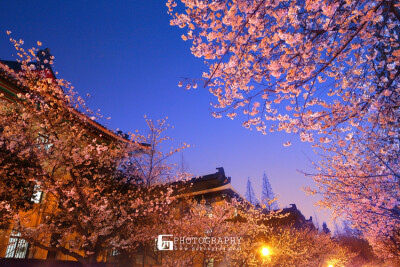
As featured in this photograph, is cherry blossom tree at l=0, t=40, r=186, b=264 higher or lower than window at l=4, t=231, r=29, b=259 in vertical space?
higher

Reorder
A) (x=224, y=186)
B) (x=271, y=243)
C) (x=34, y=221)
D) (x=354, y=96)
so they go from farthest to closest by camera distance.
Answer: (x=224, y=186)
(x=271, y=243)
(x=34, y=221)
(x=354, y=96)

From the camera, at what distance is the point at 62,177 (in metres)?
12.5

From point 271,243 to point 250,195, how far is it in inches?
2134

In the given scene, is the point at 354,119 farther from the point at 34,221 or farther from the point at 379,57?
the point at 34,221

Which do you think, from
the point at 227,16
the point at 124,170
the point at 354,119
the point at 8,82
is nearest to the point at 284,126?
the point at 354,119

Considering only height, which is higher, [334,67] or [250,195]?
[250,195]

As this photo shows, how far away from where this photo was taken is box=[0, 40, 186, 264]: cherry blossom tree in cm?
888

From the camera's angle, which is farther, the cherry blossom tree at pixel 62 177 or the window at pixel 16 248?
the window at pixel 16 248

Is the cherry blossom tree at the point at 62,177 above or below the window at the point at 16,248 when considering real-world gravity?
above

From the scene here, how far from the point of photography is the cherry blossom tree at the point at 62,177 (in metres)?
8.88

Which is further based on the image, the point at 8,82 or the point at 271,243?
the point at 271,243

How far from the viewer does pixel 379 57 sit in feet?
21.9

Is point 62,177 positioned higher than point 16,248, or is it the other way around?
point 62,177

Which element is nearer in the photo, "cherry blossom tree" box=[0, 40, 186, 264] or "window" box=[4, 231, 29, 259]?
"cherry blossom tree" box=[0, 40, 186, 264]
